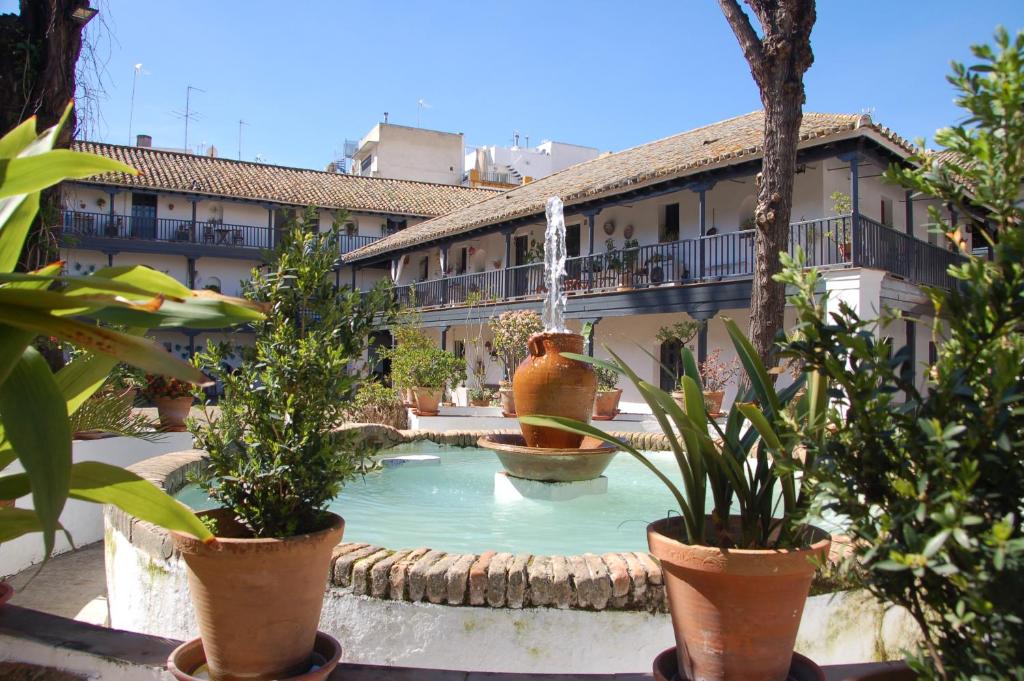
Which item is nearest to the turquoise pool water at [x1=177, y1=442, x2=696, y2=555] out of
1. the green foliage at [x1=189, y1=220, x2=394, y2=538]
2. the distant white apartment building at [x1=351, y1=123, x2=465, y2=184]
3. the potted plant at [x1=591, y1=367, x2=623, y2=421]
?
the green foliage at [x1=189, y1=220, x2=394, y2=538]

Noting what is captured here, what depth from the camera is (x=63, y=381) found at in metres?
1.65

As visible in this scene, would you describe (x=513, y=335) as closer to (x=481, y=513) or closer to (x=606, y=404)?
(x=606, y=404)

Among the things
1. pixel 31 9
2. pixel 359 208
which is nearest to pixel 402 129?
pixel 359 208

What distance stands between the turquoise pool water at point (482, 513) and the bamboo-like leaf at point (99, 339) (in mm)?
2772

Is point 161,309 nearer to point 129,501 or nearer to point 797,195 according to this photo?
point 129,501

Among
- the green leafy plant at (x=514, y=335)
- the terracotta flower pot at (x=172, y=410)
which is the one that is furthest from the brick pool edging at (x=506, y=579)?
the green leafy plant at (x=514, y=335)

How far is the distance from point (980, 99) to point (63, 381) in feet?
6.11

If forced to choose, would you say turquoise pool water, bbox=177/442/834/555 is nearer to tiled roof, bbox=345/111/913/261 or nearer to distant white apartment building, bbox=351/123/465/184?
tiled roof, bbox=345/111/913/261

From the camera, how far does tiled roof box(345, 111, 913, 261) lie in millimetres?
12789

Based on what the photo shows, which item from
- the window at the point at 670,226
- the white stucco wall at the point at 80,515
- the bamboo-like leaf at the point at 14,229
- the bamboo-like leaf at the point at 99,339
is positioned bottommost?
the white stucco wall at the point at 80,515

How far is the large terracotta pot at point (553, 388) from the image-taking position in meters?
5.45

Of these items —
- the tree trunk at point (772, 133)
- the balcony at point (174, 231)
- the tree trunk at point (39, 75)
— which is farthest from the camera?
the balcony at point (174, 231)

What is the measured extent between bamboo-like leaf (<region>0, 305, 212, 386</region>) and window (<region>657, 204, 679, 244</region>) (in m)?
16.2

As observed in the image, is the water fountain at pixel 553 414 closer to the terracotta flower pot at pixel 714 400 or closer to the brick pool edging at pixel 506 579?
the brick pool edging at pixel 506 579
